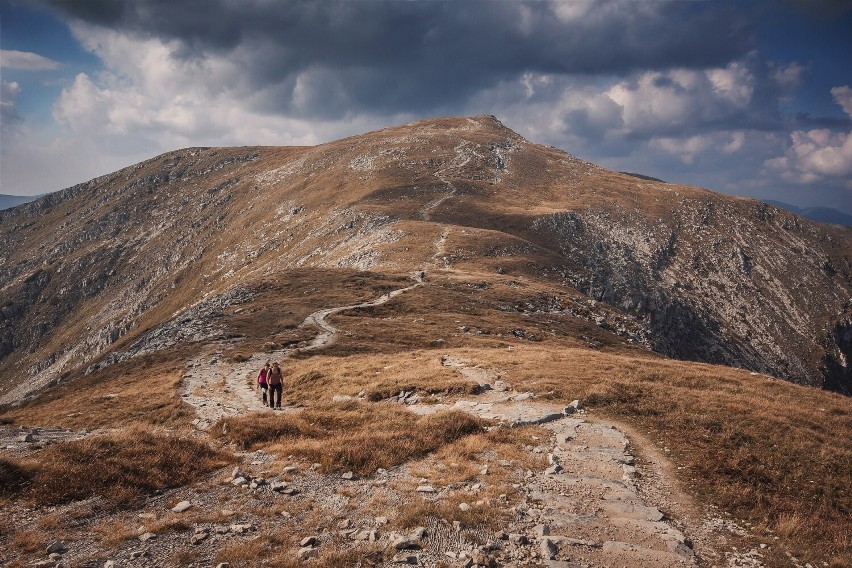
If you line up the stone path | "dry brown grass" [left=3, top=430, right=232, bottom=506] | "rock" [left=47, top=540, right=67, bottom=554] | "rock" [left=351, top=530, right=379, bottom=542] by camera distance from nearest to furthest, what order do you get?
"rock" [left=47, top=540, right=67, bottom=554] → the stone path → "rock" [left=351, top=530, right=379, bottom=542] → "dry brown grass" [left=3, top=430, right=232, bottom=506]

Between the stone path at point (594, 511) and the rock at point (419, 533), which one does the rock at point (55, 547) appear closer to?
Result: the rock at point (419, 533)

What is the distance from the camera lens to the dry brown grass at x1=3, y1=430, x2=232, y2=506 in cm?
1195

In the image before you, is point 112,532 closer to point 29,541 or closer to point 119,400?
point 29,541

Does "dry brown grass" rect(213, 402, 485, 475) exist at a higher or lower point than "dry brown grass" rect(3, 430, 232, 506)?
lower

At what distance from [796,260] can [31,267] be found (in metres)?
272

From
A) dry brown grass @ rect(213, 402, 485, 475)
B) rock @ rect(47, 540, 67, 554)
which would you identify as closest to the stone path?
dry brown grass @ rect(213, 402, 485, 475)

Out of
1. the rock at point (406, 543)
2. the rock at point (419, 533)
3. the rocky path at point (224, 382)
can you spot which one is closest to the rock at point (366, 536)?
the rock at point (406, 543)

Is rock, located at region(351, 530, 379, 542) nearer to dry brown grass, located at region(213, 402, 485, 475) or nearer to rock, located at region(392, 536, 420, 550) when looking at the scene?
rock, located at region(392, 536, 420, 550)

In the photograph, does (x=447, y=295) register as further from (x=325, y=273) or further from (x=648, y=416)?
(x=648, y=416)

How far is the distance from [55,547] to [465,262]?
231 feet

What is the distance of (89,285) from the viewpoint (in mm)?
170125

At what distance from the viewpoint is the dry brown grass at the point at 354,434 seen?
49.6 ft

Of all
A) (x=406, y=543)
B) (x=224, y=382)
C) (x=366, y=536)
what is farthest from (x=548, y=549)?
(x=224, y=382)

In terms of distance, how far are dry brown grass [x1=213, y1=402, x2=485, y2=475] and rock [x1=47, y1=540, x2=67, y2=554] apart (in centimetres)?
651
